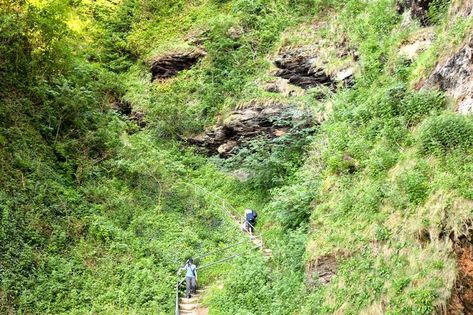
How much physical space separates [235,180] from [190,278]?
Result: 25.1 ft

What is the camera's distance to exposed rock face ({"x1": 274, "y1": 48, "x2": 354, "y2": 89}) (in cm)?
2089

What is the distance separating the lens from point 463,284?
615cm

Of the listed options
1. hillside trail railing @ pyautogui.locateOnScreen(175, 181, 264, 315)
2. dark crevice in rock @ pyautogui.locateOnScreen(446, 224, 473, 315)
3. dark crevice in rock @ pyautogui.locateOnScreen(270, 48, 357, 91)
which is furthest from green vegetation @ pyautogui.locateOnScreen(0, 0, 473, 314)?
dark crevice in rock @ pyautogui.locateOnScreen(270, 48, 357, 91)

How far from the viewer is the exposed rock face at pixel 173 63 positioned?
27.9 metres

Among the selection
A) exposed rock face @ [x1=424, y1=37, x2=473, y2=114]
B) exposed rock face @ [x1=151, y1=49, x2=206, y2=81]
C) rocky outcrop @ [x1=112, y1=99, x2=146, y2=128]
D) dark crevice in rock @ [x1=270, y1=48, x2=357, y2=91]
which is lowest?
exposed rock face @ [x1=424, y1=37, x2=473, y2=114]

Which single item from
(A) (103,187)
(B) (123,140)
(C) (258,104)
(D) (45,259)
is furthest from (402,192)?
(B) (123,140)

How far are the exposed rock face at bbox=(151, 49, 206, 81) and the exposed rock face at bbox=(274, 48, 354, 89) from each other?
20.6ft

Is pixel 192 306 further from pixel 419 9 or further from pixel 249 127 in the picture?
pixel 419 9

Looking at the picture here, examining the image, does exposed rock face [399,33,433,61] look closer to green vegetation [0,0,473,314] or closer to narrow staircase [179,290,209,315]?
green vegetation [0,0,473,314]

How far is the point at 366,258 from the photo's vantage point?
834 centimetres

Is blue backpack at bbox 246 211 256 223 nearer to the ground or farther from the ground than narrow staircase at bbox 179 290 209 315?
farther from the ground

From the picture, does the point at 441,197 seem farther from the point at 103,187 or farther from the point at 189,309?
the point at 103,187

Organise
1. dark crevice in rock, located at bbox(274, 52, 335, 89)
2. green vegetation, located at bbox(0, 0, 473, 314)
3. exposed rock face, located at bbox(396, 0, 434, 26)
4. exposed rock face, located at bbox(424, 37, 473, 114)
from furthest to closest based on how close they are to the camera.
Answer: dark crevice in rock, located at bbox(274, 52, 335, 89), exposed rock face, located at bbox(396, 0, 434, 26), exposed rock face, located at bbox(424, 37, 473, 114), green vegetation, located at bbox(0, 0, 473, 314)

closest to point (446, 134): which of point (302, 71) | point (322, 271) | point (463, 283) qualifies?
point (463, 283)
